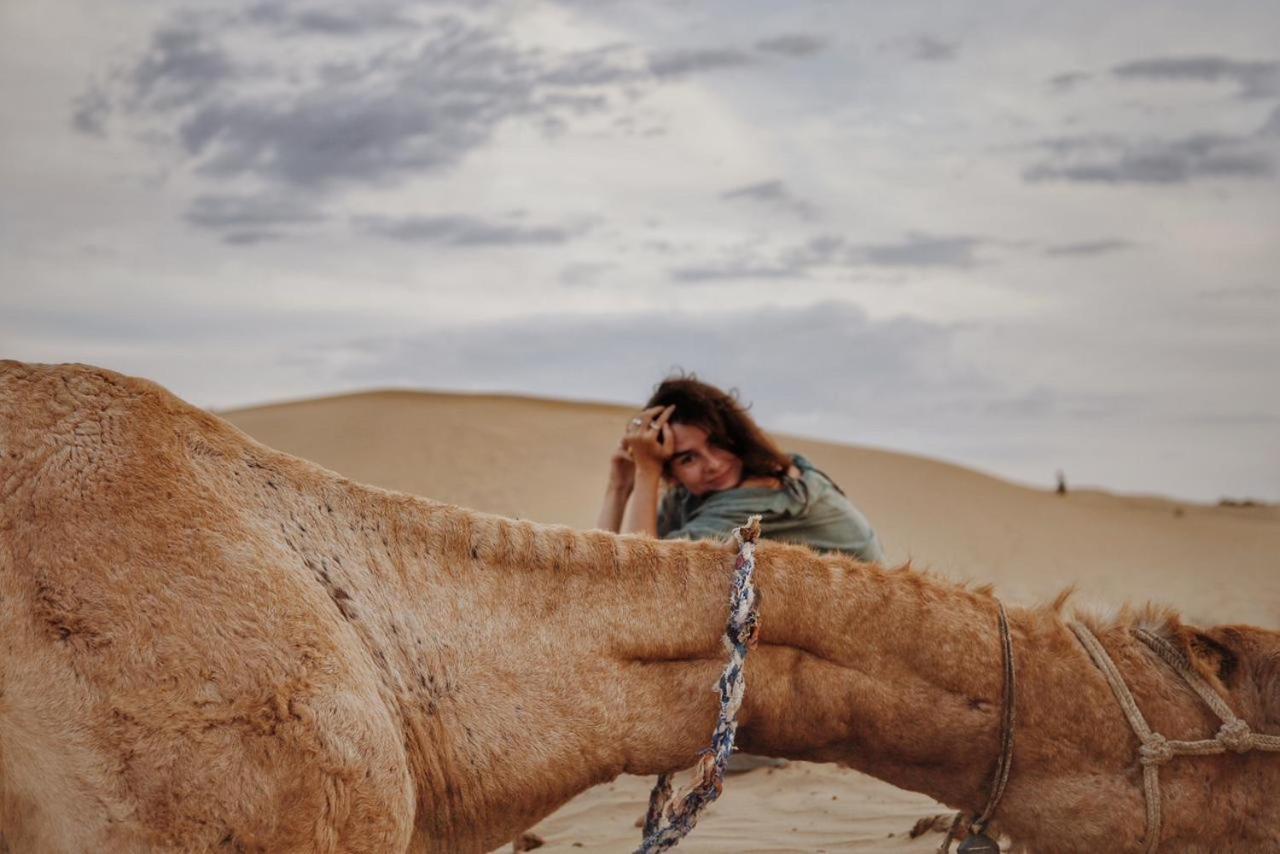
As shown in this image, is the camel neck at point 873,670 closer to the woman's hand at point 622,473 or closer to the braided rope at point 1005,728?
the braided rope at point 1005,728

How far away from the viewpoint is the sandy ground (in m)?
23.7

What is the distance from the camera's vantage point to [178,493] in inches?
130

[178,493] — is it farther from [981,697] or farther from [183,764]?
[981,697]

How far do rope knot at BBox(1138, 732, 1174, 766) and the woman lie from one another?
2836 millimetres

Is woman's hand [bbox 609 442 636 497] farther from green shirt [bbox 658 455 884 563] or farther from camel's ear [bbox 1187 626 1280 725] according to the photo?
camel's ear [bbox 1187 626 1280 725]

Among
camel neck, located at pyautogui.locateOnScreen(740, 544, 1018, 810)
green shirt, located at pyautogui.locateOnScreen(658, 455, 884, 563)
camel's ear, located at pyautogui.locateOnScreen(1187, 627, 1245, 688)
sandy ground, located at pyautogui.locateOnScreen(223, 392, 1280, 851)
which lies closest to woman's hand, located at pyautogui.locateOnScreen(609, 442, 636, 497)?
green shirt, located at pyautogui.locateOnScreen(658, 455, 884, 563)

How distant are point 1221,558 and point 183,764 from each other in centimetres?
3036

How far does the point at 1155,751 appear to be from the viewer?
3.37 meters

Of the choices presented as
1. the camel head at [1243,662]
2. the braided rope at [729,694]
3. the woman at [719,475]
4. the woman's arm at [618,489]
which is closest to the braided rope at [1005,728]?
the camel head at [1243,662]

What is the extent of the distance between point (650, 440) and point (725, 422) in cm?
52

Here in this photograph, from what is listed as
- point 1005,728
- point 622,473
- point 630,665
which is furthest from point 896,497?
point 630,665

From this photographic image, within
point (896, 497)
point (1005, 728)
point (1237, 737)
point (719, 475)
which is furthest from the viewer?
point (896, 497)

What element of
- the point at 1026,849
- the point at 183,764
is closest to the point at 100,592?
the point at 183,764

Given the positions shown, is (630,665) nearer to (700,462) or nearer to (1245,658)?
(1245,658)
